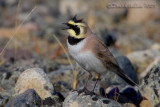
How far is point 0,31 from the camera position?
12.6m

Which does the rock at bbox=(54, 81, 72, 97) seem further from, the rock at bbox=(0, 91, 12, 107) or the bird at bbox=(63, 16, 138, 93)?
the rock at bbox=(0, 91, 12, 107)

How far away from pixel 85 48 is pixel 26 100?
1.29 m

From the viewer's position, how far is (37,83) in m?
5.93

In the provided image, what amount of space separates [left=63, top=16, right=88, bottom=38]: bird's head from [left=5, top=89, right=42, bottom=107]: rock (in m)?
1.19

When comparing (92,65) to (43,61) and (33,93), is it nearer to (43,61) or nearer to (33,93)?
(33,93)

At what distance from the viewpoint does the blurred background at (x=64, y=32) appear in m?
8.97

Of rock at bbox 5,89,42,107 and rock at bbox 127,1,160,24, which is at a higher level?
rock at bbox 5,89,42,107

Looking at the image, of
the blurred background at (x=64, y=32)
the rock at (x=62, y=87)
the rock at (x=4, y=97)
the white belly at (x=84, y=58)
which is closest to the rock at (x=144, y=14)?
the blurred background at (x=64, y=32)

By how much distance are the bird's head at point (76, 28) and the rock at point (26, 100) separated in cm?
119

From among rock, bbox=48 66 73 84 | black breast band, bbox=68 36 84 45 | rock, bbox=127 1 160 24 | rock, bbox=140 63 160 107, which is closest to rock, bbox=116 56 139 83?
rock, bbox=48 66 73 84

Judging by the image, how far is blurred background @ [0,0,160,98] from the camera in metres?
8.97

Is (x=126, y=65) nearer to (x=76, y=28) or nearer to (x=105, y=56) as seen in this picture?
(x=105, y=56)

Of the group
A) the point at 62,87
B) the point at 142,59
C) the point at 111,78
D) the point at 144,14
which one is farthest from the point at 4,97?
the point at 144,14

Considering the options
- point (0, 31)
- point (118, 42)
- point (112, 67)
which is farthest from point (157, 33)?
point (112, 67)
